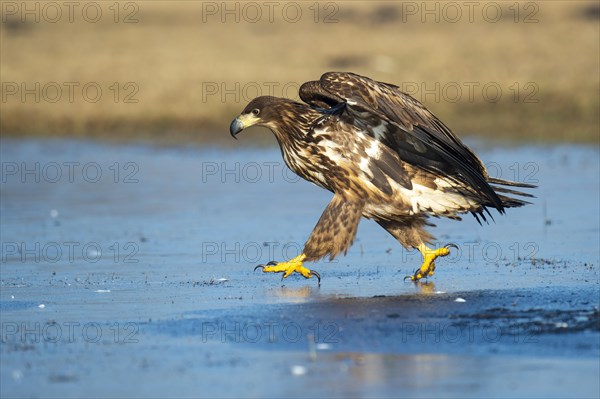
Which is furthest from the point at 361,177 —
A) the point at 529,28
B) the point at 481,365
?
the point at 529,28

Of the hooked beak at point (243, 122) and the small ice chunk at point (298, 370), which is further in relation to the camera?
the hooked beak at point (243, 122)

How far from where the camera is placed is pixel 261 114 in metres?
10.4

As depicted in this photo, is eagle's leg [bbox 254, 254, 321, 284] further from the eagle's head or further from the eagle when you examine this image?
the eagle's head

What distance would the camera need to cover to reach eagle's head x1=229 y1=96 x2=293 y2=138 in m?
10.3

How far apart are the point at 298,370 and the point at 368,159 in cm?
334

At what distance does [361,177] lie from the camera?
10.0m

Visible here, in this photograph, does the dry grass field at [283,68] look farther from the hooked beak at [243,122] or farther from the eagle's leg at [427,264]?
the hooked beak at [243,122]

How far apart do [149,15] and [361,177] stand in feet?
112

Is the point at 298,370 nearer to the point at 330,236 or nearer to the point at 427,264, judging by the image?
the point at 330,236

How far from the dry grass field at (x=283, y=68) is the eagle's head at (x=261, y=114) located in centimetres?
1163

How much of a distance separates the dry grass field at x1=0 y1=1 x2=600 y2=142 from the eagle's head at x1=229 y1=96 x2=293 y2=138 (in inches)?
458

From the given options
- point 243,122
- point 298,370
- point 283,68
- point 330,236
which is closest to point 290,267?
point 330,236

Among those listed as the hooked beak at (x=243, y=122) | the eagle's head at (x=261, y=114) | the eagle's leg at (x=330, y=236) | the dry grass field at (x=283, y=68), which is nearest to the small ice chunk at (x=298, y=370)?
the eagle's leg at (x=330, y=236)

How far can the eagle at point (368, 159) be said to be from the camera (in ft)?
32.5
